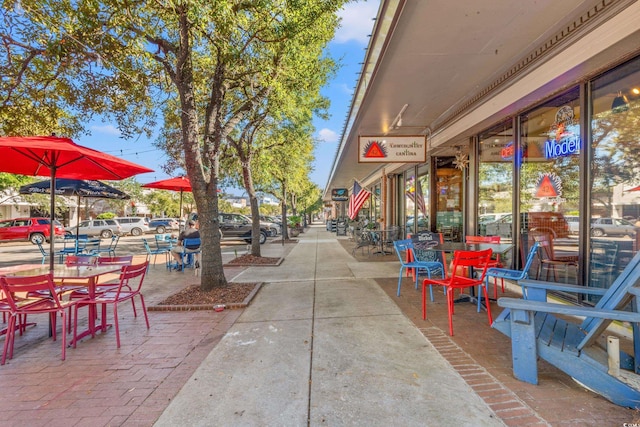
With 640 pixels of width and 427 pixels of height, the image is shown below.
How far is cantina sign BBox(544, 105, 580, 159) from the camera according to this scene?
4.46 meters

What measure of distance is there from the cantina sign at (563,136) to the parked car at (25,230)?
2339cm

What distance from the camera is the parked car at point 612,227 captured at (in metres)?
3.57

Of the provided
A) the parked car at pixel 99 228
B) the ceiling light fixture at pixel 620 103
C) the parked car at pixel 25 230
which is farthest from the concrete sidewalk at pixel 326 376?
the parked car at pixel 99 228

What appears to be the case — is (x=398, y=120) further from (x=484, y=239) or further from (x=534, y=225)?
(x=534, y=225)

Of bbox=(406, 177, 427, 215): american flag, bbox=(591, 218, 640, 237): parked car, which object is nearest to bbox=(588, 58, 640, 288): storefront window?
bbox=(591, 218, 640, 237): parked car

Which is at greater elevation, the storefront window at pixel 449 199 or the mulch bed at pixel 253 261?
the storefront window at pixel 449 199

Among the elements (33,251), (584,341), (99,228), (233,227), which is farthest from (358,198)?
(99,228)

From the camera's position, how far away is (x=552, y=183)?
4918 millimetres

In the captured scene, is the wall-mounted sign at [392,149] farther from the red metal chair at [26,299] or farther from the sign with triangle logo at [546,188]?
the red metal chair at [26,299]

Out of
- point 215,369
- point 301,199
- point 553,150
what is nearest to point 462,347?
point 215,369

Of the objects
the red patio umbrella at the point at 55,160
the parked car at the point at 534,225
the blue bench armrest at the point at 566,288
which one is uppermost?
the red patio umbrella at the point at 55,160

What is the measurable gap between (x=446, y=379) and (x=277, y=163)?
1100 centimetres

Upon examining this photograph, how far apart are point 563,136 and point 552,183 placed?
0.71 metres

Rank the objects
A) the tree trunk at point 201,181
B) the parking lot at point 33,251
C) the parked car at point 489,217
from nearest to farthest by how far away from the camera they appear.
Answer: the tree trunk at point 201,181
the parked car at point 489,217
the parking lot at point 33,251
